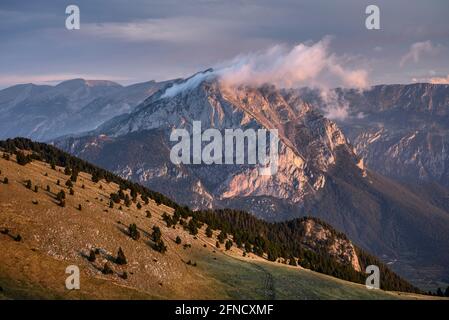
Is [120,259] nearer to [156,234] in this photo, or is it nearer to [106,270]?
[106,270]

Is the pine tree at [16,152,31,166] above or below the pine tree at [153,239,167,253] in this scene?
above

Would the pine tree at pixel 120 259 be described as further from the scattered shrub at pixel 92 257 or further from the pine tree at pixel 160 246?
the pine tree at pixel 160 246

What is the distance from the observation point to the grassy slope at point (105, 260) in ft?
416

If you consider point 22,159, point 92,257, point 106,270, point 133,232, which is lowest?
point 106,270

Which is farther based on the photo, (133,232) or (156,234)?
(156,234)

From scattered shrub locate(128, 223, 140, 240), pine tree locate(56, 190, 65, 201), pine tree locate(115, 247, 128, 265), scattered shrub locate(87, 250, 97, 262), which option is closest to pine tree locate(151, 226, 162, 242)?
scattered shrub locate(128, 223, 140, 240)

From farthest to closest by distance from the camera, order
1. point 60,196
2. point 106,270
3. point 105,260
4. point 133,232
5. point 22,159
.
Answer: point 22,159 → point 60,196 → point 133,232 → point 105,260 → point 106,270

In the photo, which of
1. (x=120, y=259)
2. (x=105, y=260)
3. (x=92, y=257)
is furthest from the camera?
(x=120, y=259)

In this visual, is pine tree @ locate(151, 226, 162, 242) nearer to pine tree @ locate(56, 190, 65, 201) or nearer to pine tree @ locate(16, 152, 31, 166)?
pine tree @ locate(56, 190, 65, 201)

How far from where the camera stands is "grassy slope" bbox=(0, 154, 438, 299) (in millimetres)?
126812

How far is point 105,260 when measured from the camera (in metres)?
140

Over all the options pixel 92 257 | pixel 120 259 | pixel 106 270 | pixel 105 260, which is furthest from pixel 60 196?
pixel 106 270

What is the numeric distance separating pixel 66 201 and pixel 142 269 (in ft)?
94.0
